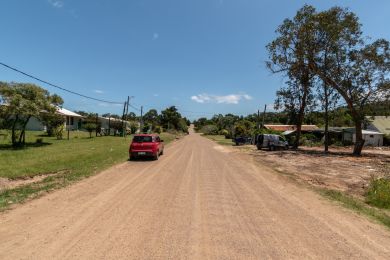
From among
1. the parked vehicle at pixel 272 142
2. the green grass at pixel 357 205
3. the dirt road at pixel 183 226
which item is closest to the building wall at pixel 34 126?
the parked vehicle at pixel 272 142

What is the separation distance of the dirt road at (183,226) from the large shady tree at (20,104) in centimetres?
1747

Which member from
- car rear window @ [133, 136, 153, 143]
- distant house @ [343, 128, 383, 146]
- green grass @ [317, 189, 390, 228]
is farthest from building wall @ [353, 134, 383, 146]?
green grass @ [317, 189, 390, 228]

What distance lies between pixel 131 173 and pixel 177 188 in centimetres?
440

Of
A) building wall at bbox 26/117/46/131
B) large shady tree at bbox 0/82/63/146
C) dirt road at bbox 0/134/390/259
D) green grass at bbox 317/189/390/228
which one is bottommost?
green grass at bbox 317/189/390/228

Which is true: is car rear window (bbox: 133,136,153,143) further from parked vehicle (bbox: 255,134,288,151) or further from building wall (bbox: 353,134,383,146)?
building wall (bbox: 353,134,383,146)

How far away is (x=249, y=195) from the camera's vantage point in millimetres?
11125

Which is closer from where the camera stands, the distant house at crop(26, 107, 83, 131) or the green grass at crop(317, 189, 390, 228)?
the green grass at crop(317, 189, 390, 228)

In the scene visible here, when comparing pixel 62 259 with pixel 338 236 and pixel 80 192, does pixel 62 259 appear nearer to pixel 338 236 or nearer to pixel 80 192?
pixel 338 236

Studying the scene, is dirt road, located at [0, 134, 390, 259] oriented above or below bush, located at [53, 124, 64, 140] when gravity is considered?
below

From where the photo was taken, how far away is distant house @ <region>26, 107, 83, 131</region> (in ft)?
163

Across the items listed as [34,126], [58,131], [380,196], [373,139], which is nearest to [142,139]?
[380,196]

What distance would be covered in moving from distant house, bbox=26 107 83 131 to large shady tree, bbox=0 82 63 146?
Result: 66.8ft

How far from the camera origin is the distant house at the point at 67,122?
49666 mm

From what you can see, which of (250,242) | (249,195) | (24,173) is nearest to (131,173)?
(24,173)
